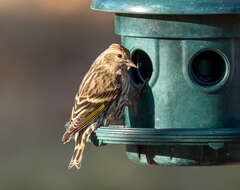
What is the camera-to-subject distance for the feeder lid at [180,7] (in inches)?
389

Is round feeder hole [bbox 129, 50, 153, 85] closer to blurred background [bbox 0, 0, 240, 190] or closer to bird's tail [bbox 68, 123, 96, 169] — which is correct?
bird's tail [bbox 68, 123, 96, 169]

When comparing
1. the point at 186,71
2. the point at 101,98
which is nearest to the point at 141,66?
the point at 101,98

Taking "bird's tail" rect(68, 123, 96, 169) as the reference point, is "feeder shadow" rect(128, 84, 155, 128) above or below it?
above

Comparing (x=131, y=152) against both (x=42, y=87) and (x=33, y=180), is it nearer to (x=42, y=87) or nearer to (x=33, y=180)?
(x=33, y=180)

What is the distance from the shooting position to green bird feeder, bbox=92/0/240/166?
33.0 feet

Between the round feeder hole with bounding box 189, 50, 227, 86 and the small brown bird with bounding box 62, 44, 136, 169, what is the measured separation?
59 cm

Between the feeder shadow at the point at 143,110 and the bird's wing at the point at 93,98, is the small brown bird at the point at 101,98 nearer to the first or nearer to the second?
the bird's wing at the point at 93,98

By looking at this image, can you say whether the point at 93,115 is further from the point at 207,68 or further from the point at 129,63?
the point at 207,68

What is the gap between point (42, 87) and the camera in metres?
21.2

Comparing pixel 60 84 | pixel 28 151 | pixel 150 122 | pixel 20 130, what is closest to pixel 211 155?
pixel 150 122

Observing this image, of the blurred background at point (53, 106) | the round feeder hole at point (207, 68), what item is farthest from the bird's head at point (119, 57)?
the blurred background at point (53, 106)

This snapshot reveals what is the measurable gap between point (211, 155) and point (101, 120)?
1.25m

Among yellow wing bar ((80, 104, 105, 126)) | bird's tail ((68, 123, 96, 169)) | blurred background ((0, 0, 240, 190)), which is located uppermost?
yellow wing bar ((80, 104, 105, 126))

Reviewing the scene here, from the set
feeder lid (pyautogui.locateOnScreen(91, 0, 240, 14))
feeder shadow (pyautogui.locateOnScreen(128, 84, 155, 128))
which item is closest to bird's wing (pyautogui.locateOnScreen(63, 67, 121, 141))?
feeder shadow (pyautogui.locateOnScreen(128, 84, 155, 128))
